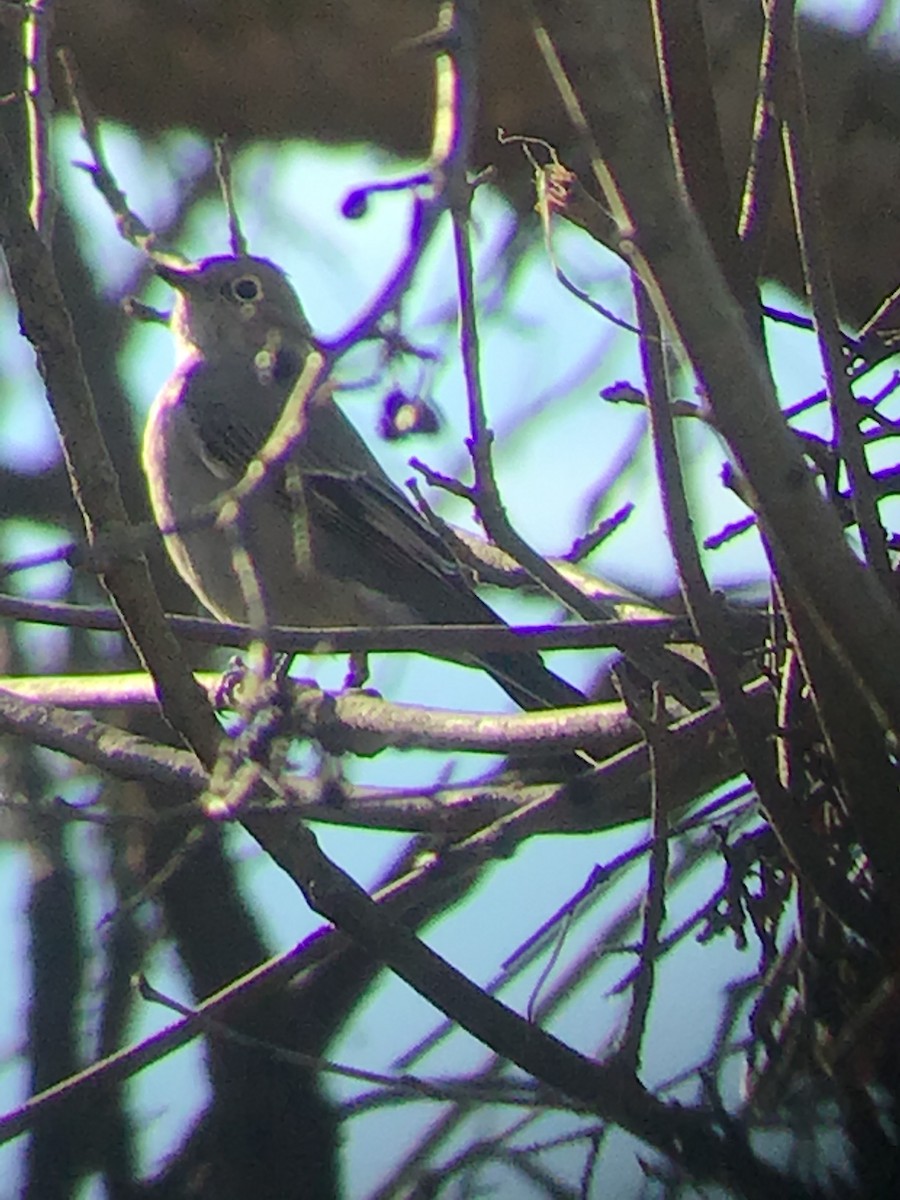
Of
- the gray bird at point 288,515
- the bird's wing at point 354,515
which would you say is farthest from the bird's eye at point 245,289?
the bird's wing at point 354,515

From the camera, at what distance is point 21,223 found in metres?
1.84

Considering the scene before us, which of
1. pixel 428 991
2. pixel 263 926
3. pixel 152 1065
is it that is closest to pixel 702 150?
pixel 428 991

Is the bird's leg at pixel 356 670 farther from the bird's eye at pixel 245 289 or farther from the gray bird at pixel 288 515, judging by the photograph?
the bird's eye at pixel 245 289

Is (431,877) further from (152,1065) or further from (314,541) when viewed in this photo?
(314,541)

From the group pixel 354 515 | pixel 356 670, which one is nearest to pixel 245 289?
pixel 354 515

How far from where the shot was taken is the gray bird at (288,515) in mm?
3973

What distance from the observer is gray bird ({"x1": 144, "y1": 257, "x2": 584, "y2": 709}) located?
13.0 feet

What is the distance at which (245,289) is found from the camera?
4.98 meters

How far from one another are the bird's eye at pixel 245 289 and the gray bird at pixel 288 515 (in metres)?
0.02

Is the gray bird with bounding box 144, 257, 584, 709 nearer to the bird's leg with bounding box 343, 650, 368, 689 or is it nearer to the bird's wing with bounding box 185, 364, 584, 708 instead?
the bird's wing with bounding box 185, 364, 584, 708

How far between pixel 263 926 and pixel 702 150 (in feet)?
5.38

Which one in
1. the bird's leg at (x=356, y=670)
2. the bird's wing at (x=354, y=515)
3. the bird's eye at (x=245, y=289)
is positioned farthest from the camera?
the bird's eye at (x=245, y=289)

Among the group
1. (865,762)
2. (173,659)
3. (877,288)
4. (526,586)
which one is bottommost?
(865,762)

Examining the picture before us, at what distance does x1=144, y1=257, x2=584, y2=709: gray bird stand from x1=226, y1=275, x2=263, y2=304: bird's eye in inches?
1.0
